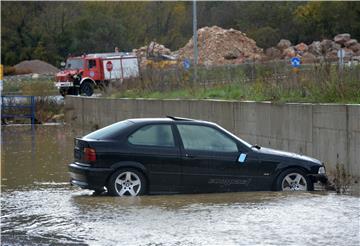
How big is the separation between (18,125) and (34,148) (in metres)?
14.1

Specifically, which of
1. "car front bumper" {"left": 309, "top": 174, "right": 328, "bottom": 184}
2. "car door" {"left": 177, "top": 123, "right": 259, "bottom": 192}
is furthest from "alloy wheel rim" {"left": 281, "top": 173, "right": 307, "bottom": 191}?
"car door" {"left": 177, "top": 123, "right": 259, "bottom": 192}

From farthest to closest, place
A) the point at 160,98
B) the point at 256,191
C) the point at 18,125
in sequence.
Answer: the point at 18,125, the point at 160,98, the point at 256,191

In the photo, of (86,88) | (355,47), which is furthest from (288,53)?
(86,88)

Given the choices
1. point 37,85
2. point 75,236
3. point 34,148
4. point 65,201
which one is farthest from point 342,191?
point 37,85

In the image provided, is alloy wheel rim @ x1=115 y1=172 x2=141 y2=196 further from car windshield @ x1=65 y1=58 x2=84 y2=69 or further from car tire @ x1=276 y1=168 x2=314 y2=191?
car windshield @ x1=65 y1=58 x2=84 y2=69

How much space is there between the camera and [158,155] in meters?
14.5

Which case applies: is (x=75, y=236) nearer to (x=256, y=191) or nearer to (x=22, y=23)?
(x=256, y=191)

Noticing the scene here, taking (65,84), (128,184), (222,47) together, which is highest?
(222,47)

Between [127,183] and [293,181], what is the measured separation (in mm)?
2748

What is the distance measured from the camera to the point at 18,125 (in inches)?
1580

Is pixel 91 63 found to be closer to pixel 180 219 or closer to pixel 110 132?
pixel 110 132

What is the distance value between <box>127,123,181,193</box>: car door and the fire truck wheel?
1282 inches

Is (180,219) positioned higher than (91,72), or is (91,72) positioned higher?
Answer: (91,72)

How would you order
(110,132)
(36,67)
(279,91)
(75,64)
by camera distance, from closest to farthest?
(110,132), (279,91), (75,64), (36,67)
